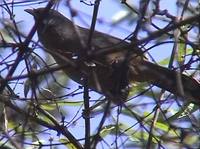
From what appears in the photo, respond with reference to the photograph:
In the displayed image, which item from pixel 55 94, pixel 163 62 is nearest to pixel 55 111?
pixel 55 94

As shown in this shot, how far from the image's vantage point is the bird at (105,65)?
1.86 m

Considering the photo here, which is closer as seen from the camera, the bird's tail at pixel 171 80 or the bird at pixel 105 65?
the bird at pixel 105 65

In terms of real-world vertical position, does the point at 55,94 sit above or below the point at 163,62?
below

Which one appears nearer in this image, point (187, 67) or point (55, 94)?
point (187, 67)

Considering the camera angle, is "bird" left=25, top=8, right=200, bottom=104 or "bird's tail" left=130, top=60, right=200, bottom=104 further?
"bird's tail" left=130, top=60, right=200, bottom=104

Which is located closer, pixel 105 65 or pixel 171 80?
pixel 105 65

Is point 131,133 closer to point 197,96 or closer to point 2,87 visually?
point 197,96

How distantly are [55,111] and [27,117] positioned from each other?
3.17ft

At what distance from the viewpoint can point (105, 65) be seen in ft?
7.55

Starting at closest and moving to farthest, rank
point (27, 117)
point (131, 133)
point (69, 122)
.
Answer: point (27, 117) → point (69, 122) → point (131, 133)

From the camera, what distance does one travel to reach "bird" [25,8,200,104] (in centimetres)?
186

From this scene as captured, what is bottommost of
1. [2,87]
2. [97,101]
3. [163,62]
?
[2,87]

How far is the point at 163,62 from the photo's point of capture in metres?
3.17

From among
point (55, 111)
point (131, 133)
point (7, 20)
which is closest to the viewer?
point (7, 20)
